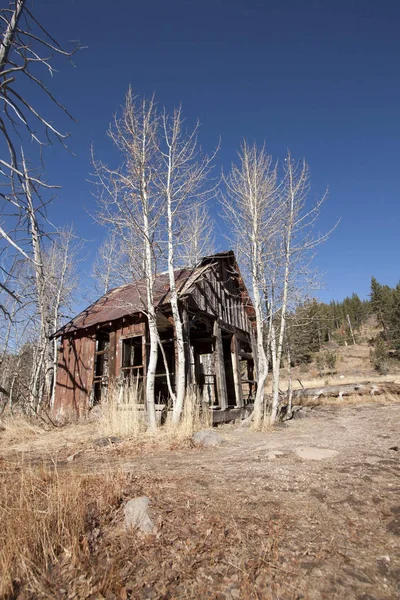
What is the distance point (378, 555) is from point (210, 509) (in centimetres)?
128

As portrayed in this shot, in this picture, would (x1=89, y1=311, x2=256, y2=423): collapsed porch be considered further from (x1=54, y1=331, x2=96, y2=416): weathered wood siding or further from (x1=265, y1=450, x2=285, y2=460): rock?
(x1=265, y1=450, x2=285, y2=460): rock

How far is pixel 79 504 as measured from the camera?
249 centimetres

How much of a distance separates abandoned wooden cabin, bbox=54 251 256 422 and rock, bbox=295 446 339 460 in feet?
14.8

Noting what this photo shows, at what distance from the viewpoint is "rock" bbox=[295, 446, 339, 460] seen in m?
4.80

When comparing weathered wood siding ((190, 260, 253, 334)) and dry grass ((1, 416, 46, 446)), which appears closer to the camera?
dry grass ((1, 416, 46, 446))

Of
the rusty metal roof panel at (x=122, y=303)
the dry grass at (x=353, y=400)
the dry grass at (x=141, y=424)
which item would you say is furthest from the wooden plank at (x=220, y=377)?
the dry grass at (x=353, y=400)

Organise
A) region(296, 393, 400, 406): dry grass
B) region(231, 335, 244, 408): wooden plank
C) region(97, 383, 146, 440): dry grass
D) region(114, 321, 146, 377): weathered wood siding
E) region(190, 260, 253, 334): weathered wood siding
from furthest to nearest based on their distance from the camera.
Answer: region(296, 393, 400, 406): dry grass < region(231, 335, 244, 408): wooden plank < region(190, 260, 253, 334): weathered wood siding < region(114, 321, 146, 377): weathered wood siding < region(97, 383, 146, 440): dry grass

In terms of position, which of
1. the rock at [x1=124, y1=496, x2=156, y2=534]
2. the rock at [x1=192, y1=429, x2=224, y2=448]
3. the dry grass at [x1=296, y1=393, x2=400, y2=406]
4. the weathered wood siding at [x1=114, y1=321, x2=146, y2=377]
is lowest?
the dry grass at [x1=296, y1=393, x2=400, y2=406]

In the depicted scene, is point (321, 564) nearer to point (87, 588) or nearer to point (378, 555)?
point (378, 555)

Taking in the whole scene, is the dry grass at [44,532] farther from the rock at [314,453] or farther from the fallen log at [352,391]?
the fallen log at [352,391]

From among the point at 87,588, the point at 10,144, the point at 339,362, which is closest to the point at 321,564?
the point at 87,588

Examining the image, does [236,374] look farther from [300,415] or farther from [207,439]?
[207,439]

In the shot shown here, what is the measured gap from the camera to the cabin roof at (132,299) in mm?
9953

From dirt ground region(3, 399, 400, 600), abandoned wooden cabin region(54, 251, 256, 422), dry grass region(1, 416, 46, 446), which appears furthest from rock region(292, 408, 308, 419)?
dry grass region(1, 416, 46, 446)
